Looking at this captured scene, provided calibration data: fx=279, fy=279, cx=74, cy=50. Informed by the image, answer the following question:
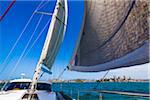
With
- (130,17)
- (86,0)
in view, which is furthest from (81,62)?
(130,17)

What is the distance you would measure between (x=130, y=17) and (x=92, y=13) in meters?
1.95

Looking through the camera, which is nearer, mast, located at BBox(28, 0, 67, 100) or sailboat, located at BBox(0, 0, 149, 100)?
sailboat, located at BBox(0, 0, 149, 100)

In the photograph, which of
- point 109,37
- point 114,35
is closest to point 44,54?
point 109,37

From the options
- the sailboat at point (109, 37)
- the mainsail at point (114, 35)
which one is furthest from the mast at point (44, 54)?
the mainsail at point (114, 35)

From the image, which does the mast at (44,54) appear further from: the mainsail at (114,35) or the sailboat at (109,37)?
the mainsail at (114,35)

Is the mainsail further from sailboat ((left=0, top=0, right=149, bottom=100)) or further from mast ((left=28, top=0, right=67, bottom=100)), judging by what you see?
mast ((left=28, top=0, right=67, bottom=100))

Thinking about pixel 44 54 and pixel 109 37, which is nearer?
pixel 109 37

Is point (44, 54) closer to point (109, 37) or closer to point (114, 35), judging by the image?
point (109, 37)

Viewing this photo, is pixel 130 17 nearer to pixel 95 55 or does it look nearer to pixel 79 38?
pixel 95 55

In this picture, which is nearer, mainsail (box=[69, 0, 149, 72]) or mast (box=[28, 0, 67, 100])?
mainsail (box=[69, 0, 149, 72])

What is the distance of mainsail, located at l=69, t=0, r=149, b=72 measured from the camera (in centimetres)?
443

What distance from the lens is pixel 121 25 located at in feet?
16.9

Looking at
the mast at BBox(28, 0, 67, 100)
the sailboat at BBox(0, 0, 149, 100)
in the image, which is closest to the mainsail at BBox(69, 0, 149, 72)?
the sailboat at BBox(0, 0, 149, 100)

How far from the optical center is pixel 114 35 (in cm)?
541
